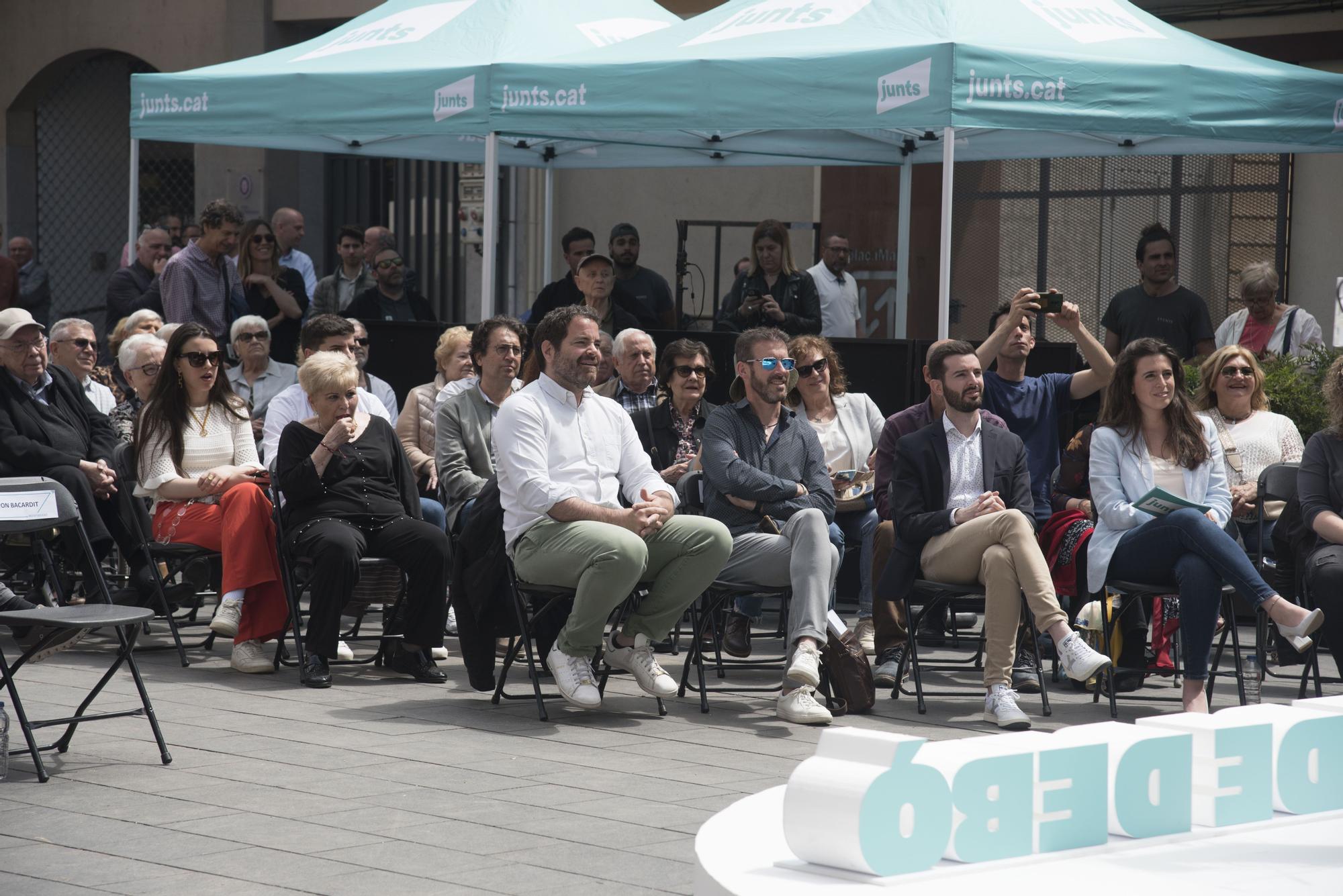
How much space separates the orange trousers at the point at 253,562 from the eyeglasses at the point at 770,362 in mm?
2157

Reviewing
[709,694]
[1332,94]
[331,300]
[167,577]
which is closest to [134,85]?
[331,300]

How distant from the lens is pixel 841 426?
8.22 meters

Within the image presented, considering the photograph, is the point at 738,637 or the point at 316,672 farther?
the point at 738,637

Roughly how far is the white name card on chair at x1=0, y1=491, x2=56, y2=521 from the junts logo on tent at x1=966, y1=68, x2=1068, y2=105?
4580 mm

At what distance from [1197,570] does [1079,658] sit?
563 millimetres

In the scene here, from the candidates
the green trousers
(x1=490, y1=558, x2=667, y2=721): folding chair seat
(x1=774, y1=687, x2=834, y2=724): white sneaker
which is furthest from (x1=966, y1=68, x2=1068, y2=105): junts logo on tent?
(x1=774, y1=687, x2=834, y2=724): white sneaker

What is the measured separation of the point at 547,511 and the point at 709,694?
114cm

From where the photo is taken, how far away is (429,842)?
15.5 ft

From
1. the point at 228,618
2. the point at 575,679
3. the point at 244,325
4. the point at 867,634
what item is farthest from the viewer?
the point at 244,325

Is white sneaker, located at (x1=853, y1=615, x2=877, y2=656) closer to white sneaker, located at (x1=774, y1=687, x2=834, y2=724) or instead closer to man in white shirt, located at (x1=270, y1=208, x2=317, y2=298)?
white sneaker, located at (x1=774, y1=687, x2=834, y2=724)

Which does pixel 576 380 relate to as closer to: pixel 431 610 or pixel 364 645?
pixel 431 610

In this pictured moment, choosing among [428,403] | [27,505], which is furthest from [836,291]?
[27,505]

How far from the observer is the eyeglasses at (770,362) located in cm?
706

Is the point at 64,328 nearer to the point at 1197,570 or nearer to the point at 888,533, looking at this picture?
the point at 888,533
